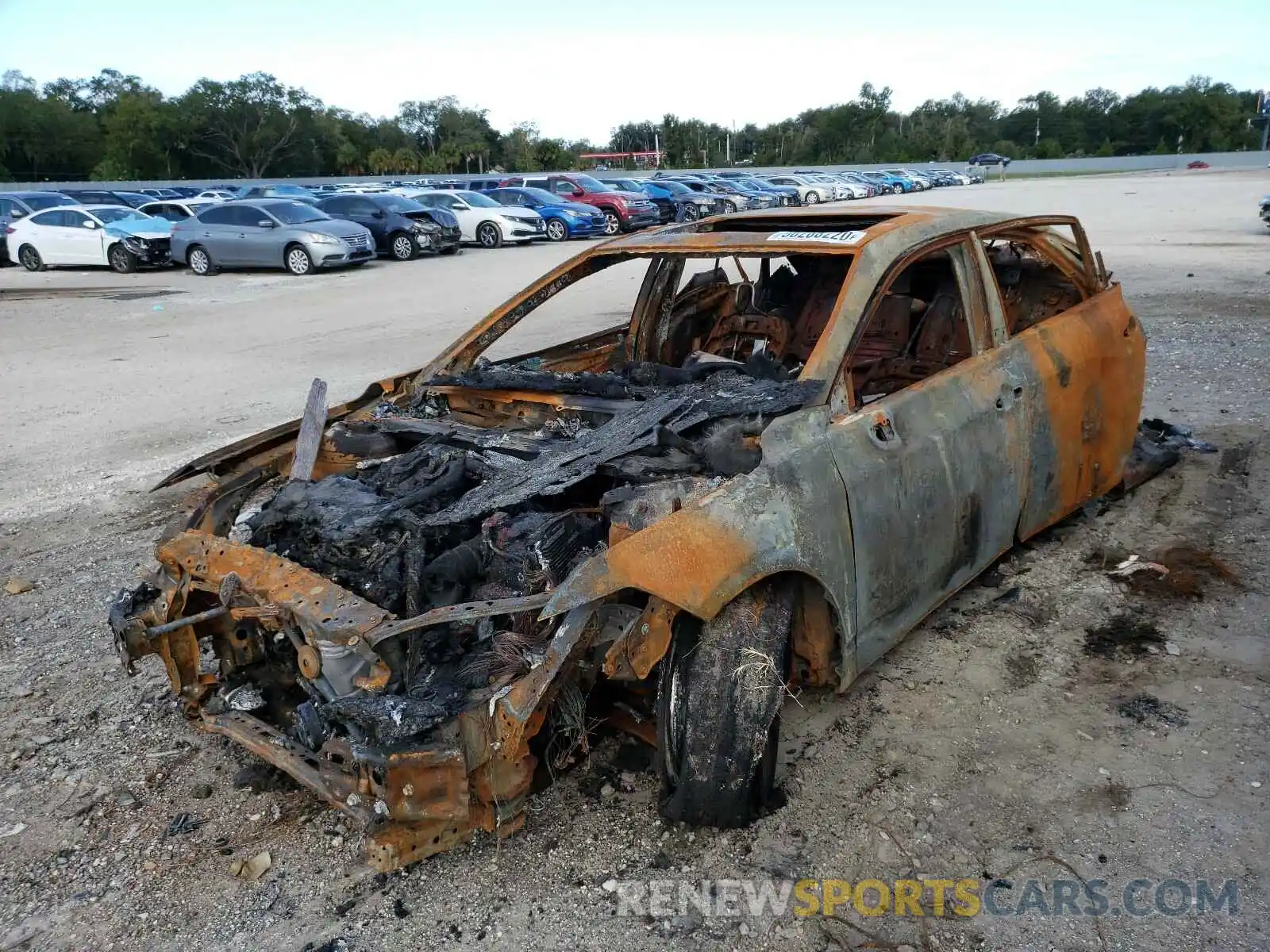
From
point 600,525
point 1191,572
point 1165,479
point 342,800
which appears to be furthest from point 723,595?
point 1165,479

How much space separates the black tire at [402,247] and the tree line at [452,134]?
3824 cm

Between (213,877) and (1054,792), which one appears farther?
(1054,792)

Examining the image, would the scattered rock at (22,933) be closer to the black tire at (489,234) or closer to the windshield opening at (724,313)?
the windshield opening at (724,313)

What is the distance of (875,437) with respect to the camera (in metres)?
2.89

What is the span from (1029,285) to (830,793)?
3.23m

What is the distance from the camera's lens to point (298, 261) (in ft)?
56.7

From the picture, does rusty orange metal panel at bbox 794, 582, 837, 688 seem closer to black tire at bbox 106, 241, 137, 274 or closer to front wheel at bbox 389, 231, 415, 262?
front wheel at bbox 389, 231, 415, 262

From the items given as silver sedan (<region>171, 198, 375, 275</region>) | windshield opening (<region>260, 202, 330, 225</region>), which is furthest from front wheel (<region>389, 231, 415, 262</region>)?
windshield opening (<region>260, 202, 330, 225</region>)

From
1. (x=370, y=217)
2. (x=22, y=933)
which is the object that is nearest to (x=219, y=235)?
(x=370, y=217)

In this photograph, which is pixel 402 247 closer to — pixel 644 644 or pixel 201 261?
pixel 201 261

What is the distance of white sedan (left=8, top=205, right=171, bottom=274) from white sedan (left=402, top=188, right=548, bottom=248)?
19.2 ft

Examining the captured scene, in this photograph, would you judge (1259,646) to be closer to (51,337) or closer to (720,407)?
(720,407)

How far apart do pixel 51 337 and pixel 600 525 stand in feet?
37.5

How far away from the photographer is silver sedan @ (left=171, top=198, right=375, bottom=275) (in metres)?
17.2
